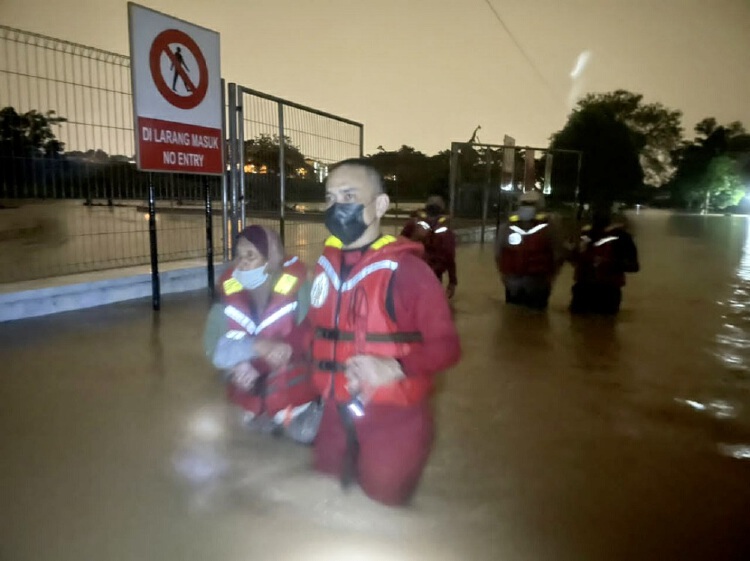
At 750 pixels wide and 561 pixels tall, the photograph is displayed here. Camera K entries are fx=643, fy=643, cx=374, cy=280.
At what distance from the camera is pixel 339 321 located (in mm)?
2680

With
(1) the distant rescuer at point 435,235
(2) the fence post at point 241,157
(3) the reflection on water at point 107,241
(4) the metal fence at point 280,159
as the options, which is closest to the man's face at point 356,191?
(3) the reflection on water at point 107,241

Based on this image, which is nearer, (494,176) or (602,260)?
(602,260)

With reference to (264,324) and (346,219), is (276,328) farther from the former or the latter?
(346,219)

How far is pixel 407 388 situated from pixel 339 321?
15.7 inches

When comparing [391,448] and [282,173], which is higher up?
[282,173]

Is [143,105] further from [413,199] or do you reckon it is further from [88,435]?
[413,199]

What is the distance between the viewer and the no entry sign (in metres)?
6.69

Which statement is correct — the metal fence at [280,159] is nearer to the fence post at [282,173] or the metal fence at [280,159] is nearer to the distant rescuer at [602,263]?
the fence post at [282,173]

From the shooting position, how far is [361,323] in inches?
102

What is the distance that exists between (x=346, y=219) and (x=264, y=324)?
113cm

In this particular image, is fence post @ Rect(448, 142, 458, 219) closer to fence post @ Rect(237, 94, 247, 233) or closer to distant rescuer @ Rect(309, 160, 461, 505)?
fence post @ Rect(237, 94, 247, 233)

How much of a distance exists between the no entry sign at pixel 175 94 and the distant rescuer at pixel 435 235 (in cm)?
289

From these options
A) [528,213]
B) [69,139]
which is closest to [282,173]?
[69,139]

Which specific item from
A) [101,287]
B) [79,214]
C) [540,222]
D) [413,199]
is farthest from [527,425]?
[413,199]
